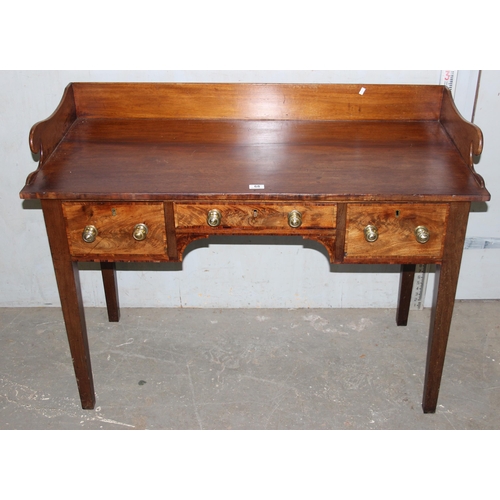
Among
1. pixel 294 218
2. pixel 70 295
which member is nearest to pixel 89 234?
pixel 70 295

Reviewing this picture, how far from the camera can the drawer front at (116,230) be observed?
2.31 meters

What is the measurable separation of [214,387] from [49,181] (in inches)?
48.5

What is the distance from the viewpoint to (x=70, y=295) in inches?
99.7

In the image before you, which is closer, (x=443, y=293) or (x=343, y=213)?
(x=343, y=213)

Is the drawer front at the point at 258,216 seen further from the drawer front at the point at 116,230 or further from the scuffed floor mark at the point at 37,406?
the scuffed floor mark at the point at 37,406

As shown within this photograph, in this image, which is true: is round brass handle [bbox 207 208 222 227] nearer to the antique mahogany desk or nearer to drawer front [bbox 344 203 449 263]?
the antique mahogany desk

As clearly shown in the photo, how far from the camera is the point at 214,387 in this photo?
2.90m

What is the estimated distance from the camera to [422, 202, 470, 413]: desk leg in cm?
229

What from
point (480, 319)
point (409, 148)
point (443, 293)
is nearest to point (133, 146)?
point (409, 148)

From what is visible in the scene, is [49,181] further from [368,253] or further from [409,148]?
[409,148]

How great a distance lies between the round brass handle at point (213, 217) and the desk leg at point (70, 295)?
56 centimetres

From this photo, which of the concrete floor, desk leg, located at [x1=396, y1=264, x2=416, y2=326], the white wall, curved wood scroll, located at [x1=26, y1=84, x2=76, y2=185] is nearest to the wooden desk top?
curved wood scroll, located at [x1=26, y1=84, x2=76, y2=185]

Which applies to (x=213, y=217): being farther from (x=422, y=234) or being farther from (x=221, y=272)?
(x=221, y=272)

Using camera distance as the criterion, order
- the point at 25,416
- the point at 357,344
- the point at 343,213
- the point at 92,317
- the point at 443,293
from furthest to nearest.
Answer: the point at 92,317 < the point at 357,344 < the point at 25,416 < the point at 443,293 < the point at 343,213
